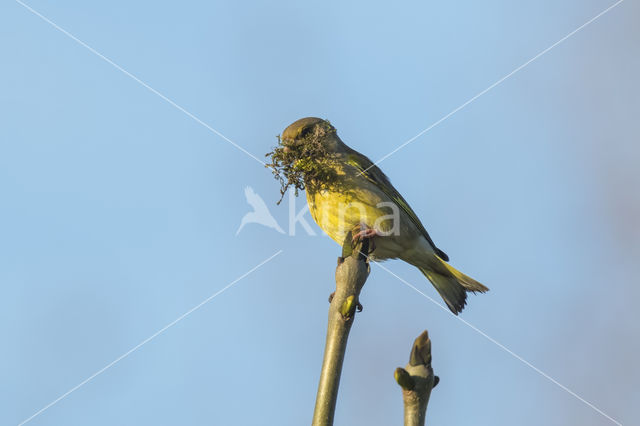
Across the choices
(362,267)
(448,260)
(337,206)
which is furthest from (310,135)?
(362,267)

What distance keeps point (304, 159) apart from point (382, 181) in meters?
1.62

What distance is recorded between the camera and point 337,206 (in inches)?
197

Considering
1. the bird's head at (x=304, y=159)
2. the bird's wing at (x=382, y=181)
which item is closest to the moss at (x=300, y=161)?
the bird's head at (x=304, y=159)

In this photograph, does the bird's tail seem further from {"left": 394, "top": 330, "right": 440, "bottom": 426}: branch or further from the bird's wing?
{"left": 394, "top": 330, "right": 440, "bottom": 426}: branch

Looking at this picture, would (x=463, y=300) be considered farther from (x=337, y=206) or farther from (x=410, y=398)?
(x=410, y=398)

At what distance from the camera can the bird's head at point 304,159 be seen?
4105mm

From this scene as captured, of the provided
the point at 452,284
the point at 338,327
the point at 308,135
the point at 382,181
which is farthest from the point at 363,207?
the point at 338,327

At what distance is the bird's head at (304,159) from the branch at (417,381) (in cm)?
237

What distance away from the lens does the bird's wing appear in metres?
5.48

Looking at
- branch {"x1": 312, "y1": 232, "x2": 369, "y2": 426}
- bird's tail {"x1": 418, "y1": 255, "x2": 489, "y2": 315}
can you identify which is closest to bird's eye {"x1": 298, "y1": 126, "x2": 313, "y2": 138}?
bird's tail {"x1": 418, "y1": 255, "x2": 489, "y2": 315}

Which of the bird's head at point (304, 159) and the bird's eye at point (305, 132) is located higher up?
the bird's eye at point (305, 132)

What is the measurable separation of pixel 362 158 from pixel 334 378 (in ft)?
13.2

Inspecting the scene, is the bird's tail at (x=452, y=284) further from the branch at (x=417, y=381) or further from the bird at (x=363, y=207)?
the branch at (x=417, y=381)

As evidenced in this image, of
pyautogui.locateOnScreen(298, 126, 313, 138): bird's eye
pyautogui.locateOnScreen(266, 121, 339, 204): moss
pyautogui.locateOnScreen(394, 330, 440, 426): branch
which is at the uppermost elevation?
pyautogui.locateOnScreen(298, 126, 313, 138): bird's eye
